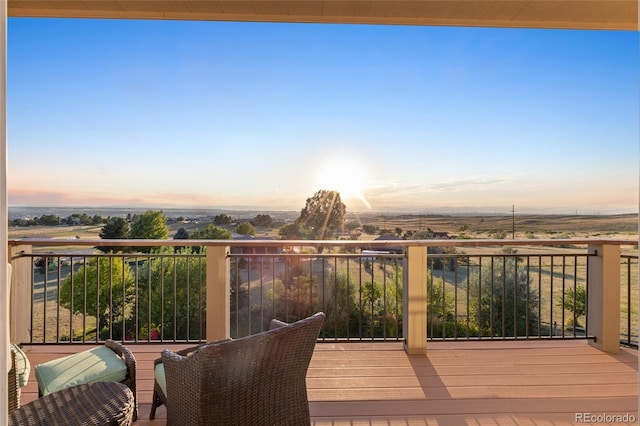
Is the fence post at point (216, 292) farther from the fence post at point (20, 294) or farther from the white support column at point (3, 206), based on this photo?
the white support column at point (3, 206)

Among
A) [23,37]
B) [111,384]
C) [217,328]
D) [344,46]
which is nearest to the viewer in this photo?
[111,384]

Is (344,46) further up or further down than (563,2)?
further up

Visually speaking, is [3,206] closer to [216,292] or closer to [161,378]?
[161,378]

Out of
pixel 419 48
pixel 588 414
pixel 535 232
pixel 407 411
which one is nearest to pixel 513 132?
pixel 535 232

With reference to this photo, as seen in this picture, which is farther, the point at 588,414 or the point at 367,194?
the point at 367,194

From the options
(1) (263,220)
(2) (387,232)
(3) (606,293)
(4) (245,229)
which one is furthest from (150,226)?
(3) (606,293)

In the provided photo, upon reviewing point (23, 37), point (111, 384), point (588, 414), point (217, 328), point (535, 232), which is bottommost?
point (588, 414)

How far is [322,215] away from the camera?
248 inches

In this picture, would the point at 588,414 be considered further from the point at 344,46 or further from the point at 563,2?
the point at 344,46

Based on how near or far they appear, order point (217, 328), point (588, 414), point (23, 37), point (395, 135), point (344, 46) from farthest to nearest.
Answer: point (395, 135) < point (344, 46) < point (23, 37) < point (217, 328) < point (588, 414)

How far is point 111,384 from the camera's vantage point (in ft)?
5.14

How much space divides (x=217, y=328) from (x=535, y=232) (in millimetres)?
4644

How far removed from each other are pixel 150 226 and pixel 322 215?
9.17 feet

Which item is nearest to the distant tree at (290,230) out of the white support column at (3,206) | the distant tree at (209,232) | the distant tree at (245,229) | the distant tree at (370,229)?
the distant tree at (245,229)
